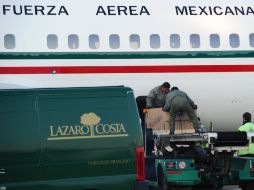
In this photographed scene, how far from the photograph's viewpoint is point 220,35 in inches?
784

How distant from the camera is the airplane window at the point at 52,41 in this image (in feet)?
61.5

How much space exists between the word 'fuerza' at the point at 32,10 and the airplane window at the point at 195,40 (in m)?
3.42

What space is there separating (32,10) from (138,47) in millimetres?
2867

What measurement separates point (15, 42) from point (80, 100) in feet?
29.2

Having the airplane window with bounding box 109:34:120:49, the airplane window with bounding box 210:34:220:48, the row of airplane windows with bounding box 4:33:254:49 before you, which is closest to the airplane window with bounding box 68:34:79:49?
the row of airplane windows with bounding box 4:33:254:49

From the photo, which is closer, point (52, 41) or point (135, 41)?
point (52, 41)

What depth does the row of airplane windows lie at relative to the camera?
18.8 m

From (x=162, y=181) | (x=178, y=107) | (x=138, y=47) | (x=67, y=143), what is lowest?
(x=162, y=181)

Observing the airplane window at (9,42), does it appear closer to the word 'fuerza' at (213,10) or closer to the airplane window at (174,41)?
the airplane window at (174,41)

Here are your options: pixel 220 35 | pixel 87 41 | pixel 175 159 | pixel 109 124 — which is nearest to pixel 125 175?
pixel 109 124

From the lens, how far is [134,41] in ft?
63.1

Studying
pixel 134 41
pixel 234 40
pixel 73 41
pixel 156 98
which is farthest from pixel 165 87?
pixel 234 40

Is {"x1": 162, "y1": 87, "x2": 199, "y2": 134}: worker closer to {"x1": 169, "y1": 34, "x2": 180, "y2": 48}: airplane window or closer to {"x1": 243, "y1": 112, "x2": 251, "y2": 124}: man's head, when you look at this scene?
{"x1": 243, "y1": 112, "x2": 251, "y2": 124}: man's head

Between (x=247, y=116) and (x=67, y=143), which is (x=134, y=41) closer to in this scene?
(x=247, y=116)
